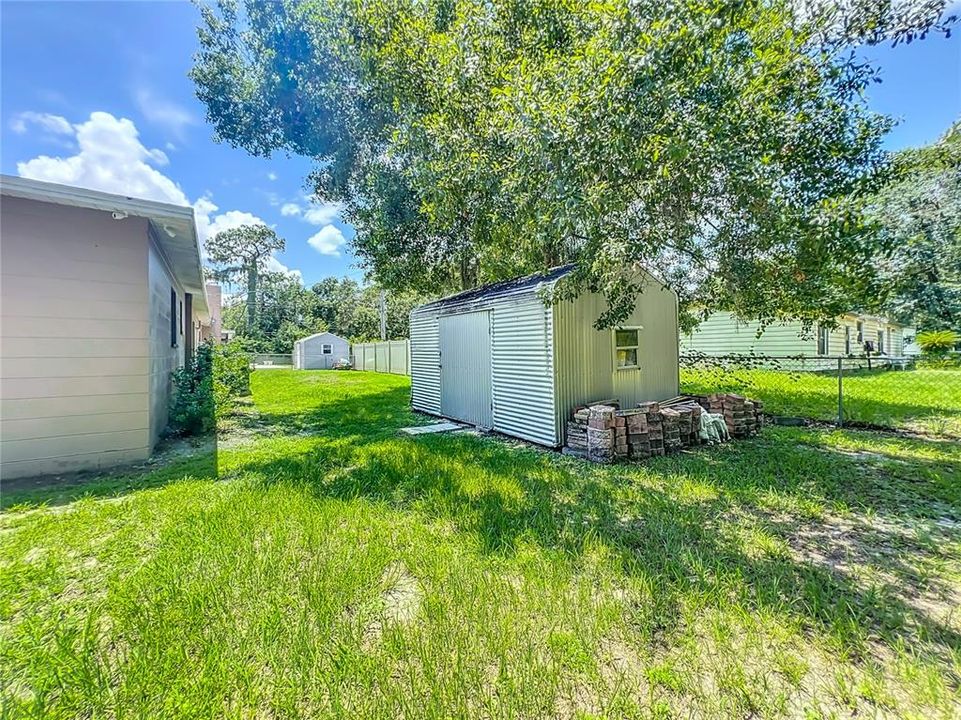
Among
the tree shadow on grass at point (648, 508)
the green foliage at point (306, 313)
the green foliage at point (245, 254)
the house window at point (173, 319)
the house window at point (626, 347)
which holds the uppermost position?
the green foliage at point (245, 254)

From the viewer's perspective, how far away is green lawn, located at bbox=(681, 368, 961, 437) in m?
7.11

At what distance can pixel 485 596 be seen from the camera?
2.37m

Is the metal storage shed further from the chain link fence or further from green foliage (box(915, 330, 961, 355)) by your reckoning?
green foliage (box(915, 330, 961, 355))

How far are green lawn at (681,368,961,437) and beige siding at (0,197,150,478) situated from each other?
10249 millimetres

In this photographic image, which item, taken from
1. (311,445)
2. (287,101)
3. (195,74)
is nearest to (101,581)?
(311,445)

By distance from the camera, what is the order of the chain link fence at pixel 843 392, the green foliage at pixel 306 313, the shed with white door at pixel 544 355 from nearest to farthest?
the shed with white door at pixel 544 355, the chain link fence at pixel 843 392, the green foliage at pixel 306 313

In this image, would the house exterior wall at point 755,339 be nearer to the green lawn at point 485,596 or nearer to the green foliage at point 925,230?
the green foliage at point 925,230

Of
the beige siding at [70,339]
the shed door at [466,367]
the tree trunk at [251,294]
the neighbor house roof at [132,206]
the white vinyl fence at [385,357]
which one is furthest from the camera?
the tree trunk at [251,294]

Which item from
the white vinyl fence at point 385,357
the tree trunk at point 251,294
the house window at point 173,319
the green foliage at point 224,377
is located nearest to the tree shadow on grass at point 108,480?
the green foliage at point 224,377

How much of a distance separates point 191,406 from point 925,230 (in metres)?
17.5

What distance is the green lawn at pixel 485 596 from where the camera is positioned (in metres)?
1.74

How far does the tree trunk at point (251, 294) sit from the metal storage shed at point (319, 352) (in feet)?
50.2

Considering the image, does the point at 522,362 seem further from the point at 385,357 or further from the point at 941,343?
the point at 941,343

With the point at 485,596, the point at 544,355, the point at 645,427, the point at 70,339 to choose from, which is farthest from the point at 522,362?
the point at 70,339
